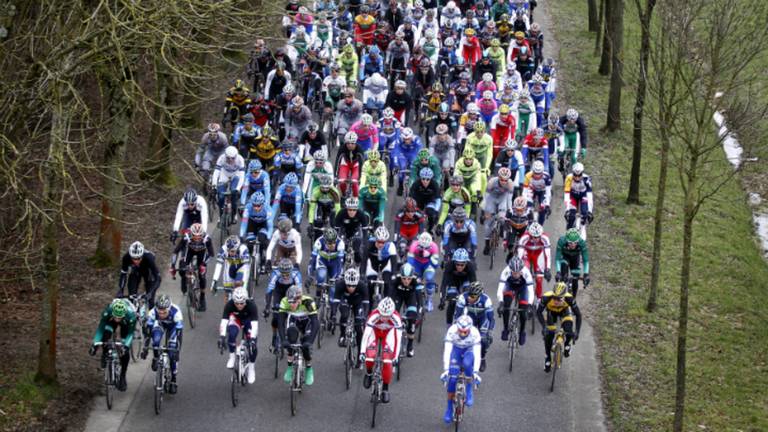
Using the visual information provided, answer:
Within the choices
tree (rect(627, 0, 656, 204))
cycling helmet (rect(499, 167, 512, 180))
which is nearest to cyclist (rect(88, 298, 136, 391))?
cycling helmet (rect(499, 167, 512, 180))

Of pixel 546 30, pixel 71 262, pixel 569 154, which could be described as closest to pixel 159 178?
pixel 71 262

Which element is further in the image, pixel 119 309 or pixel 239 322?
pixel 239 322

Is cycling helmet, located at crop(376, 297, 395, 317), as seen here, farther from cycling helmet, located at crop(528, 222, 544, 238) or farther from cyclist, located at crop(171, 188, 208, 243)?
cyclist, located at crop(171, 188, 208, 243)

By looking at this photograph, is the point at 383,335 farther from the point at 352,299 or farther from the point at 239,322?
the point at 239,322

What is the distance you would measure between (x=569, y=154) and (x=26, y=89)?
49.5 ft

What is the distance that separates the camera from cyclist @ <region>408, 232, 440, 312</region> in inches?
938

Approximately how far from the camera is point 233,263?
23.8 m

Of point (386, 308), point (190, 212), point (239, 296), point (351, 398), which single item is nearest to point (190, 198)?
point (190, 212)

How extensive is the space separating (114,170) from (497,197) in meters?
8.01

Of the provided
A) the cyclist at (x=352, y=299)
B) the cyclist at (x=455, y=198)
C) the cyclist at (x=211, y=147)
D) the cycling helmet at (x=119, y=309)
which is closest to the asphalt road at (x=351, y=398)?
the cyclist at (x=352, y=299)

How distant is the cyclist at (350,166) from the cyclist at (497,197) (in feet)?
9.65

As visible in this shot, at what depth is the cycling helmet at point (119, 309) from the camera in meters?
21.1

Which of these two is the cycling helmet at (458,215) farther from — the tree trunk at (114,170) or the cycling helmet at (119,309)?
the cycling helmet at (119,309)

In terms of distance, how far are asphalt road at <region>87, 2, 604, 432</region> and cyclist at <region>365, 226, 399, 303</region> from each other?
143 cm
